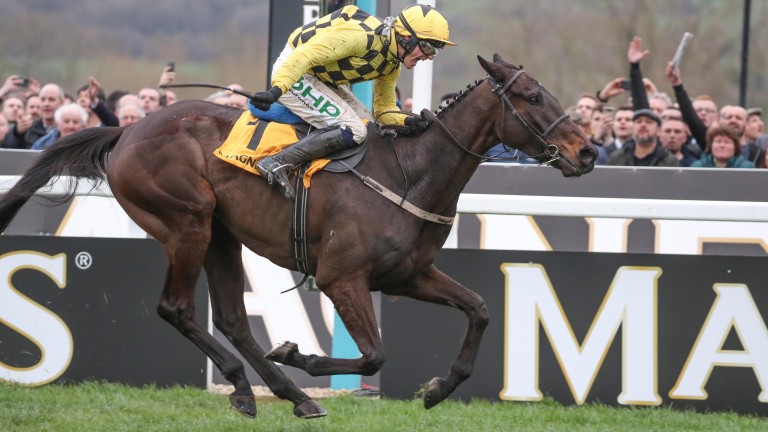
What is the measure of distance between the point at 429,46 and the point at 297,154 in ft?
2.54

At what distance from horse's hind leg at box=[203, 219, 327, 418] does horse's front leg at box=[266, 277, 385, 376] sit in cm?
34

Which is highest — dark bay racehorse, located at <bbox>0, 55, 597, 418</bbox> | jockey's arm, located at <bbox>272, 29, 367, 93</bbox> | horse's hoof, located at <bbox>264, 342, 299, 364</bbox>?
jockey's arm, located at <bbox>272, 29, 367, 93</bbox>

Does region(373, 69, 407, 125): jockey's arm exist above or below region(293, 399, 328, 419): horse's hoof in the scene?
above

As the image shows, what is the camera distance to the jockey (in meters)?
5.41

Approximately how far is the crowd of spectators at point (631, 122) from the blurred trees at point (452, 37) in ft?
25.9

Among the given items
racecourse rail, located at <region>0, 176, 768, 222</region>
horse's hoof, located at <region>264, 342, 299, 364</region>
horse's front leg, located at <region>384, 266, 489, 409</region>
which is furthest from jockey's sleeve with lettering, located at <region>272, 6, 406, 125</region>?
racecourse rail, located at <region>0, 176, 768, 222</region>

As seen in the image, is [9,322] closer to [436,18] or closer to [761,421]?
[436,18]

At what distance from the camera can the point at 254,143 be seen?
223 inches

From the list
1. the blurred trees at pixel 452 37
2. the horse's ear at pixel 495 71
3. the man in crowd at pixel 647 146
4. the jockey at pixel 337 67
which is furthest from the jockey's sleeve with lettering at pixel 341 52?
the blurred trees at pixel 452 37

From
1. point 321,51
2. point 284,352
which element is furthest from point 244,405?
point 321,51

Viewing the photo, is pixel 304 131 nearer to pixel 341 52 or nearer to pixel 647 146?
pixel 341 52

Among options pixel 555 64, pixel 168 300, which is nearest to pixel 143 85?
pixel 555 64

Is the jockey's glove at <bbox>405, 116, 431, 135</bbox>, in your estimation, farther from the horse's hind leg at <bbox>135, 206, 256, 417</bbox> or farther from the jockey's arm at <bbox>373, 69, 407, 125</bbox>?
the horse's hind leg at <bbox>135, 206, 256, 417</bbox>

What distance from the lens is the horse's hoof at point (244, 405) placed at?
5676mm
